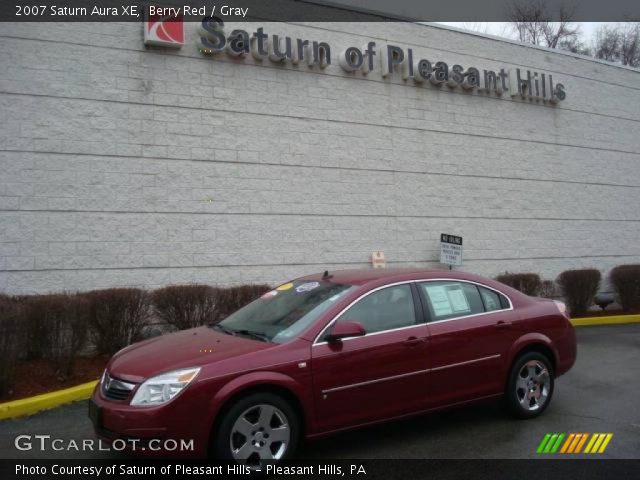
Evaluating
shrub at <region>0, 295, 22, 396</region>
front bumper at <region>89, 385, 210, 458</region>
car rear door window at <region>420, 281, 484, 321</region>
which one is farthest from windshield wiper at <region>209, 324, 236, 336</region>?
shrub at <region>0, 295, 22, 396</region>

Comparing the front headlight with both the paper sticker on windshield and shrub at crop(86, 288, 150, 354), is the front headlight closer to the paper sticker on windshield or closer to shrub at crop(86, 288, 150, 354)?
the paper sticker on windshield

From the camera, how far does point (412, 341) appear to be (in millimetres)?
5129

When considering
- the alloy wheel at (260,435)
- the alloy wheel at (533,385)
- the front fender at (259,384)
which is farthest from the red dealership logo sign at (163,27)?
the alloy wheel at (533,385)

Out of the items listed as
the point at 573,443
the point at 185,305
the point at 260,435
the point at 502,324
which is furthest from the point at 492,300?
the point at 185,305

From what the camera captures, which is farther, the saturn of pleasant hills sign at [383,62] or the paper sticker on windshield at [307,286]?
the saturn of pleasant hills sign at [383,62]

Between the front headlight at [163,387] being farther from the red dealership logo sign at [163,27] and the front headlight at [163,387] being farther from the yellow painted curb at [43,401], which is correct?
the red dealership logo sign at [163,27]

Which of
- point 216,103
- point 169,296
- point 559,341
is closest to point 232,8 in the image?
point 216,103

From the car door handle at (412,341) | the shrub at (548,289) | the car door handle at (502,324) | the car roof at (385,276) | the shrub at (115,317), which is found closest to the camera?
the car door handle at (412,341)

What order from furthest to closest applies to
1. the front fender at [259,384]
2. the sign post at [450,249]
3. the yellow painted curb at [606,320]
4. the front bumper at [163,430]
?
the yellow painted curb at [606,320]
the sign post at [450,249]
the front fender at [259,384]
the front bumper at [163,430]

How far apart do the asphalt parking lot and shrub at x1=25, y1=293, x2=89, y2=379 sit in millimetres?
877

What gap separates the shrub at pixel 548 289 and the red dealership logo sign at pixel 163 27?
935 centimetres

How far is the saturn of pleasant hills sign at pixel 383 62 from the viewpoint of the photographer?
35.6 ft

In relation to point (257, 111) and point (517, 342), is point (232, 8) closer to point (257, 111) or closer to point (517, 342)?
point (257, 111)

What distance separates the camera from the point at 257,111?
435 inches
